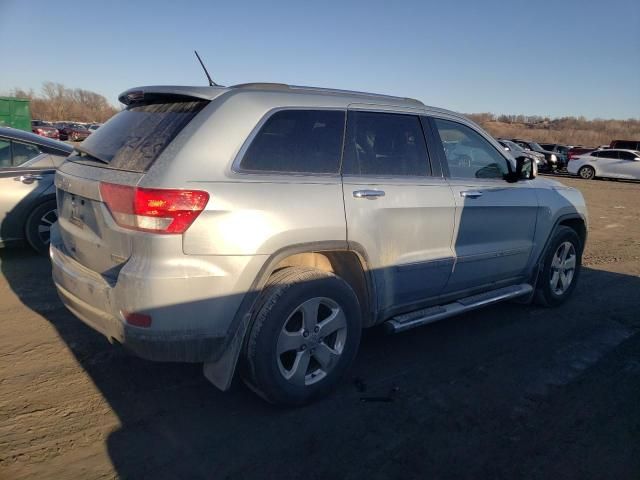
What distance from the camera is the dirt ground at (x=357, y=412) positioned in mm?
2543

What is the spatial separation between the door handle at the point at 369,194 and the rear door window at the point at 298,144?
0.21m

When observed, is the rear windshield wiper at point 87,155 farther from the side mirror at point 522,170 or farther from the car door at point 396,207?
the side mirror at point 522,170

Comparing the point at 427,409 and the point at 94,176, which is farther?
the point at 427,409

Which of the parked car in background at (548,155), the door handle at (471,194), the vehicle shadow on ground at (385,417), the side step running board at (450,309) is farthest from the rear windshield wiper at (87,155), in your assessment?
the parked car in background at (548,155)

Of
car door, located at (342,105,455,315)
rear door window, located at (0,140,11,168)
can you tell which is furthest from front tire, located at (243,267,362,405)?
rear door window, located at (0,140,11,168)

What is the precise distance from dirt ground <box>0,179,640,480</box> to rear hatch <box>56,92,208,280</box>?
862 mm

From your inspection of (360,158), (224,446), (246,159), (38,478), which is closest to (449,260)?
(360,158)

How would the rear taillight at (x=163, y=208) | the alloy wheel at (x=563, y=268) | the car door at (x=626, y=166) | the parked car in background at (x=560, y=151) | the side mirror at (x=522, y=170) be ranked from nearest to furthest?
the rear taillight at (x=163, y=208)
the side mirror at (x=522, y=170)
the alloy wheel at (x=563, y=268)
the car door at (x=626, y=166)
the parked car in background at (x=560, y=151)

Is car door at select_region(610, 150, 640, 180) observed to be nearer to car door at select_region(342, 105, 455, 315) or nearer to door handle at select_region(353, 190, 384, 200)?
car door at select_region(342, 105, 455, 315)

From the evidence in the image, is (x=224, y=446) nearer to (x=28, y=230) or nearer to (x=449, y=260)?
(x=449, y=260)

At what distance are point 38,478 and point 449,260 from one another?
2.90m

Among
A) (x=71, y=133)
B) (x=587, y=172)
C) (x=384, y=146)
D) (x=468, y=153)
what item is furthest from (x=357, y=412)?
(x=71, y=133)

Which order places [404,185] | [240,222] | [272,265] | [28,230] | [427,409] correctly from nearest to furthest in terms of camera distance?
1. [240,222]
2. [272,265]
3. [427,409]
4. [404,185]
5. [28,230]

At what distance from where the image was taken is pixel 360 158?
A: 130 inches
